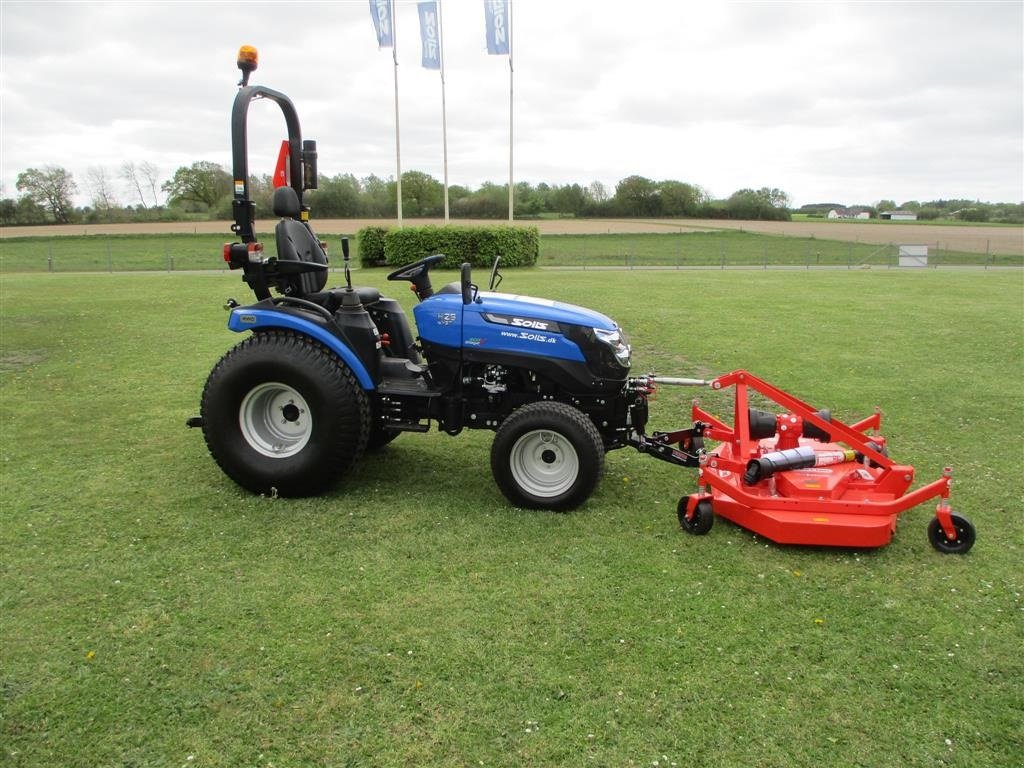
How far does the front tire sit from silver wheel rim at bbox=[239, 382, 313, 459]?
4.44 ft

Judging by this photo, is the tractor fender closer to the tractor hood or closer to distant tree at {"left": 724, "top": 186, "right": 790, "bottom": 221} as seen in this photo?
the tractor hood

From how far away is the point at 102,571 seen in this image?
4188 millimetres

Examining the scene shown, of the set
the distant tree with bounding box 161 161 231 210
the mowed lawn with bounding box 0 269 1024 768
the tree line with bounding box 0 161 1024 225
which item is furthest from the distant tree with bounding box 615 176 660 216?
the mowed lawn with bounding box 0 269 1024 768

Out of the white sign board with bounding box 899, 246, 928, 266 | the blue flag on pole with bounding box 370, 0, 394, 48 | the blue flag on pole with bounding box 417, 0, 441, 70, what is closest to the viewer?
the blue flag on pole with bounding box 370, 0, 394, 48

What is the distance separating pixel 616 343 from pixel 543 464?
35.7 inches

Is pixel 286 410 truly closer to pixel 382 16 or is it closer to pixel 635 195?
pixel 382 16

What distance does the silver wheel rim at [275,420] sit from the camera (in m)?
5.30

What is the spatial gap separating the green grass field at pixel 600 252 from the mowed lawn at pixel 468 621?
90.5 ft

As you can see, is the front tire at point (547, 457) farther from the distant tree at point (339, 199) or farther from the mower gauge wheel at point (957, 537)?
the distant tree at point (339, 199)

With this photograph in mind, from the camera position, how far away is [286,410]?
5.41m

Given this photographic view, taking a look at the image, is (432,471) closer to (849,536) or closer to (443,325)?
(443,325)

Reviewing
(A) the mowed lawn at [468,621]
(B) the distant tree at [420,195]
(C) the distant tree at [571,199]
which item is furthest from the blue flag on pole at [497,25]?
(C) the distant tree at [571,199]

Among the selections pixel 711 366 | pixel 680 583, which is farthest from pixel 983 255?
pixel 680 583

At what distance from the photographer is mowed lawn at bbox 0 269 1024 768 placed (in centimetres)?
292
